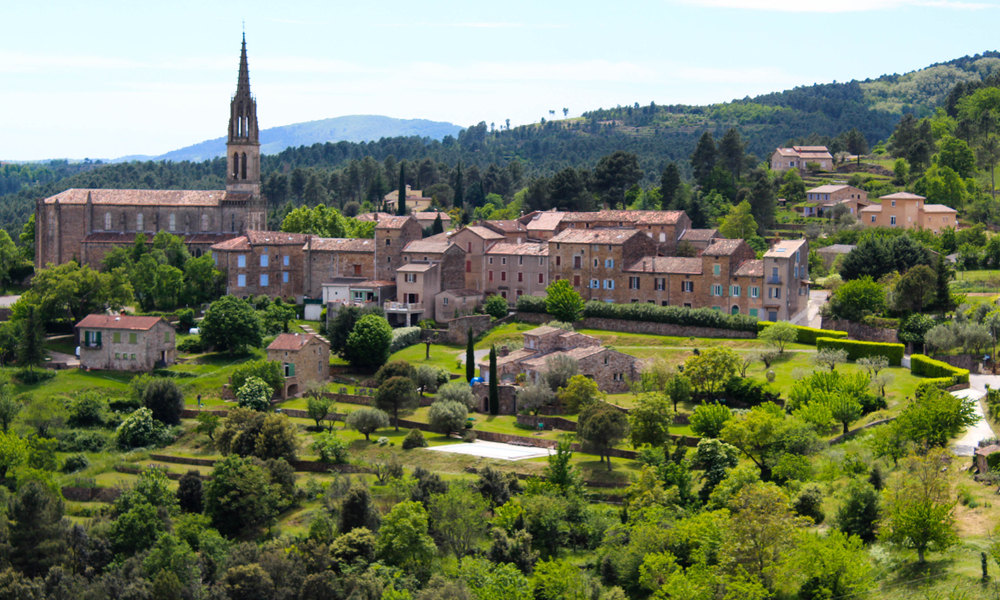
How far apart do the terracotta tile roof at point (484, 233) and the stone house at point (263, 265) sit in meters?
12.3

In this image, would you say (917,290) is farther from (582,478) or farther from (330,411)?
(330,411)

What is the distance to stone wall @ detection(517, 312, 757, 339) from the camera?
65.9 meters

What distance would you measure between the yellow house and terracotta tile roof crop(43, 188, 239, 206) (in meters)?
53.5

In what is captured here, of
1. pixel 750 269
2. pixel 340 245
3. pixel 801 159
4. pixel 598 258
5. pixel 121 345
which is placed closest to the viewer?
pixel 121 345

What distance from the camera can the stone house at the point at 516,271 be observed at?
253 ft

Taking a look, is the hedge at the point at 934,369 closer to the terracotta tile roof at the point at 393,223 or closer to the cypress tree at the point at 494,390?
the cypress tree at the point at 494,390

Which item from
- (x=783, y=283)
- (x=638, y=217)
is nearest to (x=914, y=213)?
(x=638, y=217)

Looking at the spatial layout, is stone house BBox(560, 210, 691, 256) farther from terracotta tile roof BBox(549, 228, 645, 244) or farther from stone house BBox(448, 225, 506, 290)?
stone house BBox(448, 225, 506, 290)

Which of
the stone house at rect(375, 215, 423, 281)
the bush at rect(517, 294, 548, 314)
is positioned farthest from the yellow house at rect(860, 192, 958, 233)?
the stone house at rect(375, 215, 423, 281)

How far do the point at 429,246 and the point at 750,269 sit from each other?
22226 mm

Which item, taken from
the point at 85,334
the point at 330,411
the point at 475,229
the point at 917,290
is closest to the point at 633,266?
the point at 475,229

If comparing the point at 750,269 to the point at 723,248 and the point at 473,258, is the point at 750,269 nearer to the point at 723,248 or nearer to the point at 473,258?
the point at 723,248

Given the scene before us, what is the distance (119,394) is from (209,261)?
17676 mm

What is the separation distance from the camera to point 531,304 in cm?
7344
